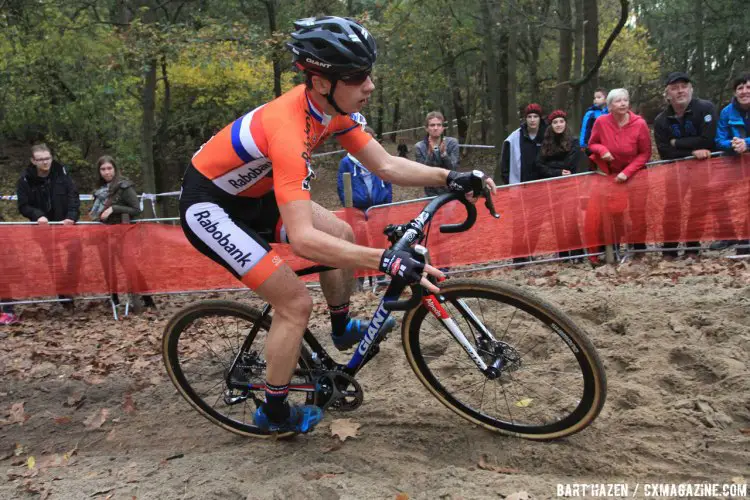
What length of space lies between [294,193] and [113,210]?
5741 mm

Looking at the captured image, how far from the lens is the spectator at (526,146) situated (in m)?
8.53

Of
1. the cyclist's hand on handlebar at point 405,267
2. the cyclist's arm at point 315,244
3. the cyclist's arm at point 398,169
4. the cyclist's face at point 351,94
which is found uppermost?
the cyclist's face at point 351,94

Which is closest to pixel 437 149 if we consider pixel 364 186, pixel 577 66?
pixel 364 186

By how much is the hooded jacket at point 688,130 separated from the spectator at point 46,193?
7.65 metres

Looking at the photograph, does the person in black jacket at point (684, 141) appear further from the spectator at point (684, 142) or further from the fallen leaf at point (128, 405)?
the fallen leaf at point (128, 405)

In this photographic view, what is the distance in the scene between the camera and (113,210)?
8.06m

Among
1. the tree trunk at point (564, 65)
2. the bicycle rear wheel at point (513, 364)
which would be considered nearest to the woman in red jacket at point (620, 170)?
the bicycle rear wheel at point (513, 364)

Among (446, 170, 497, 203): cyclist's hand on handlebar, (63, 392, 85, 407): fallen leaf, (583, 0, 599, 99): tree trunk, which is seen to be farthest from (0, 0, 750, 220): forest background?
(446, 170, 497, 203): cyclist's hand on handlebar

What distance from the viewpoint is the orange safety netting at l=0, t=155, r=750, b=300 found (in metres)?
7.45

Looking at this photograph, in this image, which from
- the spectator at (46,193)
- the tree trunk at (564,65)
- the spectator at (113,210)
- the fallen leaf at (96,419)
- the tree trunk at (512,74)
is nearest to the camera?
the fallen leaf at (96,419)

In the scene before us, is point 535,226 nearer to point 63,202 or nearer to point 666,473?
point 666,473

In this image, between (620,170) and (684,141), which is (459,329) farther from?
(684,141)

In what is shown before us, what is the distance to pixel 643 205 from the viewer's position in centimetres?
749

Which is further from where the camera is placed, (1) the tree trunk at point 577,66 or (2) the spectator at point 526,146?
(1) the tree trunk at point 577,66
